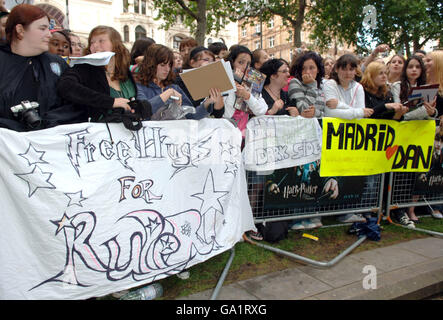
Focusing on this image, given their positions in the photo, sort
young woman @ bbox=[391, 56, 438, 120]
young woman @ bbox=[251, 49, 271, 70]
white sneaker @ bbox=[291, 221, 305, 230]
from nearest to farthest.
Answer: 1. white sneaker @ bbox=[291, 221, 305, 230]
2. young woman @ bbox=[391, 56, 438, 120]
3. young woman @ bbox=[251, 49, 271, 70]

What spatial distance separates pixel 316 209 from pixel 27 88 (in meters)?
3.36

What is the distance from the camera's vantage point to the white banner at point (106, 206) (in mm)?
2199

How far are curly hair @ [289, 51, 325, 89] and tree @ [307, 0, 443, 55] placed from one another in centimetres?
1316

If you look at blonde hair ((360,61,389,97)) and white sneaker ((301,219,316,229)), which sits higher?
blonde hair ((360,61,389,97))

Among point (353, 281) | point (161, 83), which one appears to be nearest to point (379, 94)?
point (353, 281)

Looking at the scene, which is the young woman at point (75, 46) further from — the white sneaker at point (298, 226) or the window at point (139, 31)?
the window at point (139, 31)

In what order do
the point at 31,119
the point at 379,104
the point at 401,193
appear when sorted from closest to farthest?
1. the point at 31,119
2. the point at 379,104
3. the point at 401,193

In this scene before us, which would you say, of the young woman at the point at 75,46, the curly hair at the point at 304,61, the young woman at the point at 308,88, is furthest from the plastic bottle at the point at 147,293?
the young woman at the point at 75,46

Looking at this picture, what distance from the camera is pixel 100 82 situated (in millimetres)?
2781

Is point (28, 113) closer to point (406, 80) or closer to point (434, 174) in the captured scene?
point (406, 80)

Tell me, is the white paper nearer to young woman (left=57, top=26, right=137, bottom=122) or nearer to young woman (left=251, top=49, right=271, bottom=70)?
young woman (left=57, top=26, right=137, bottom=122)

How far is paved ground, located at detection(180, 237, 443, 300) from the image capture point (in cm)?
285

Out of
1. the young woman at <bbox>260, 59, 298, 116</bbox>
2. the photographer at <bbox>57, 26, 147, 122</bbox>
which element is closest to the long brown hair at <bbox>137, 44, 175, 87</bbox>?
the photographer at <bbox>57, 26, 147, 122</bbox>
